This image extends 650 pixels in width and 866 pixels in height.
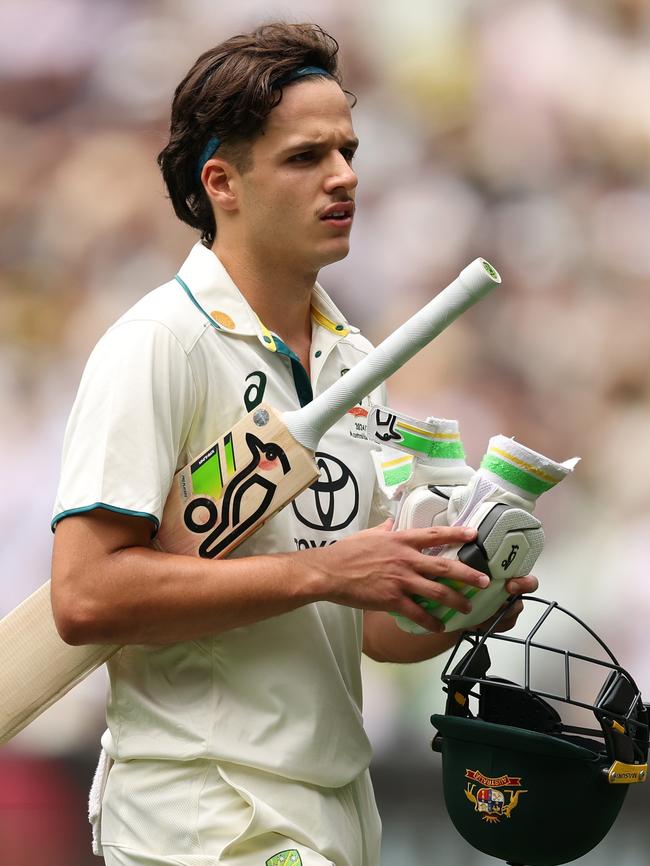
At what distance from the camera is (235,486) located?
1668mm

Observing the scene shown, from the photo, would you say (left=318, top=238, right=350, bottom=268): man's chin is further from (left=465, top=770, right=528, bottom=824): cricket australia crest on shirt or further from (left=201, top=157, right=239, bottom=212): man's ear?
(left=465, top=770, right=528, bottom=824): cricket australia crest on shirt

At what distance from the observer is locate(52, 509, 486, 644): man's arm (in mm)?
1603

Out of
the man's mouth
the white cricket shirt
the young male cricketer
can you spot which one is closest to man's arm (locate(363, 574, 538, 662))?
the young male cricketer

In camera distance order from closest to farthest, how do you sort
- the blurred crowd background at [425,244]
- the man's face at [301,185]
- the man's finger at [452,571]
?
the man's finger at [452,571] < the man's face at [301,185] < the blurred crowd background at [425,244]

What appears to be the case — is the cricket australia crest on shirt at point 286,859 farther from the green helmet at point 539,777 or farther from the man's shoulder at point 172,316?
the man's shoulder at point 172,316

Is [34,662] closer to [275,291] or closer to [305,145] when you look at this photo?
[275,291]

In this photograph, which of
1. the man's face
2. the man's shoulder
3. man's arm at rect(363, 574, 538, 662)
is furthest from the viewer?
man's arm at rect(363, 574, 538, 662)

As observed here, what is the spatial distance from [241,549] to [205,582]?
0.45 feet

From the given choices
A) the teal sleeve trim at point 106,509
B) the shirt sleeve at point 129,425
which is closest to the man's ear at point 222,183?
the shirt sleeve at point 129,425

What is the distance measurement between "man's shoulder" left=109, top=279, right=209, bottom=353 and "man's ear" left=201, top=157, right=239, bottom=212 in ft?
0.56

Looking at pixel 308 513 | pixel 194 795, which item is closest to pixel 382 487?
pixel 308 513

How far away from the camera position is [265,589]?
5.31ft

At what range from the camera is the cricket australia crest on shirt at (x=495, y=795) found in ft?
5.25

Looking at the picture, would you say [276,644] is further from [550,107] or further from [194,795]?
[550,107]
